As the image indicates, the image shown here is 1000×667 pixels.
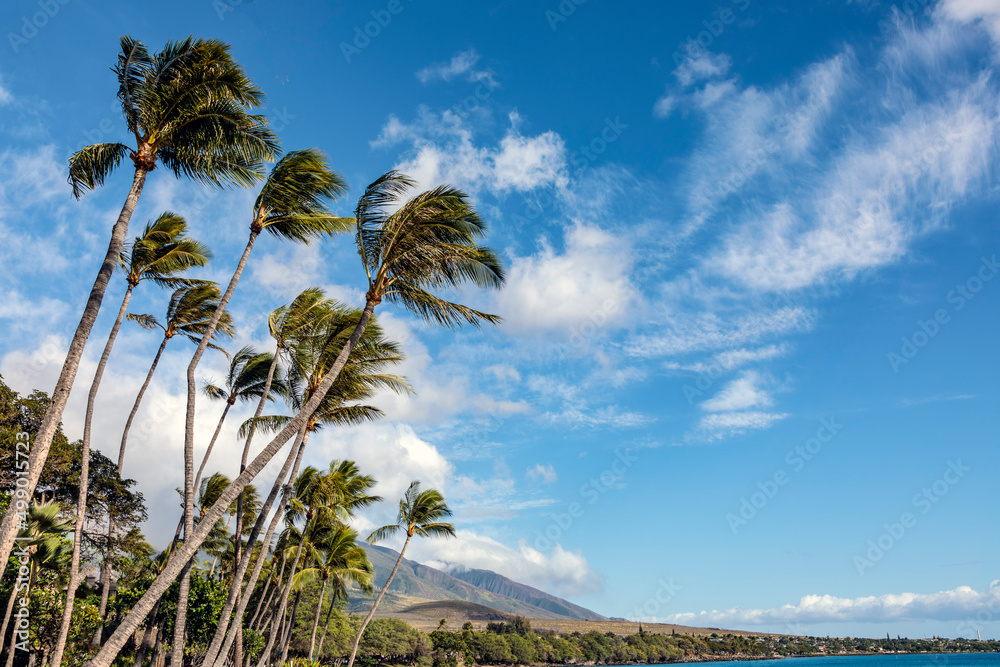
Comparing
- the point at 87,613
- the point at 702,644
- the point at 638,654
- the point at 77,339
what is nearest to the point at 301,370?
the point at 77,339

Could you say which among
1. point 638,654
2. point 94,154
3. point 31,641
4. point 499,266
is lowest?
point 638,654

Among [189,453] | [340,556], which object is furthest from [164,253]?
[340,556]

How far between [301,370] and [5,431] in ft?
35.6

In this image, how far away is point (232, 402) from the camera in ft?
62.3

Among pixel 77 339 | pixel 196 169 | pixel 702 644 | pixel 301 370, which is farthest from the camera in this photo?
pixel 702 644

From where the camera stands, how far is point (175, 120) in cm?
1039

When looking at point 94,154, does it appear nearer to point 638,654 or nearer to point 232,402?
point 232,402

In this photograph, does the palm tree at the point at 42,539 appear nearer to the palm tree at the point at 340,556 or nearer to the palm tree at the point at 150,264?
the palm tree at the point at 150,264

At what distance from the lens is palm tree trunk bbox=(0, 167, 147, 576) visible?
27.2 ft

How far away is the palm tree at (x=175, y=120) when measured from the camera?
1015 cm

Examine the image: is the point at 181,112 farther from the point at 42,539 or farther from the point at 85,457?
the point at 42,539

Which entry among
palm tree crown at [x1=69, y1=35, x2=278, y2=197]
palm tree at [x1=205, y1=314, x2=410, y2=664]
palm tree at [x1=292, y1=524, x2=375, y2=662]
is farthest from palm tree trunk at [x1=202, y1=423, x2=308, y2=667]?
palm tree at [x1=292, y1=524, x2=375, y2=662]

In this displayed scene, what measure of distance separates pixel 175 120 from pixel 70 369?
4760 millimetres

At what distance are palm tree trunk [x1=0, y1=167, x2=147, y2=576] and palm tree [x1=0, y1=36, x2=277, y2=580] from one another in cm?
2
